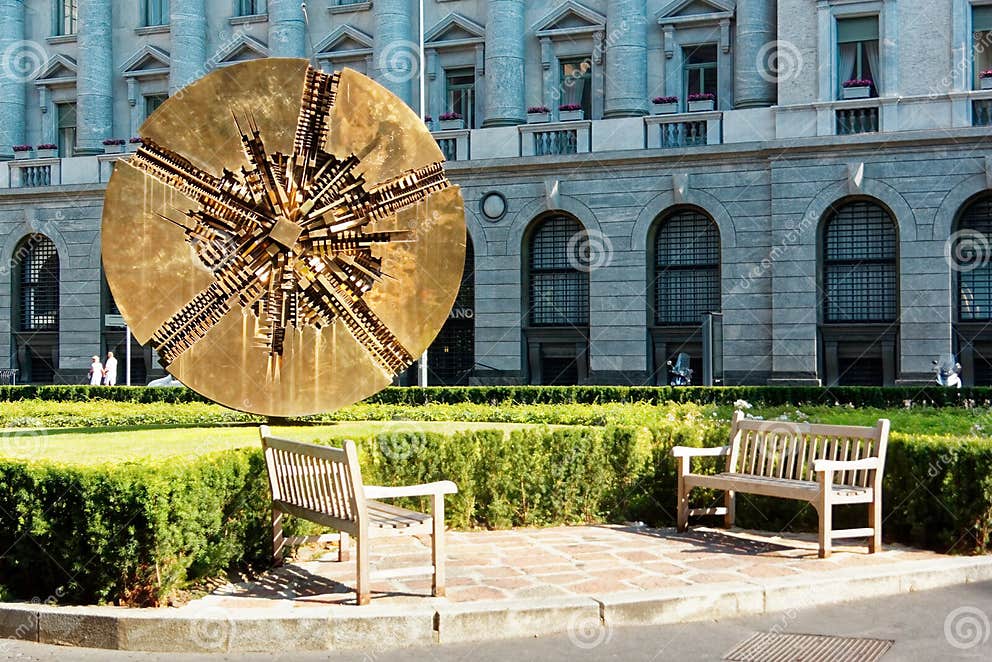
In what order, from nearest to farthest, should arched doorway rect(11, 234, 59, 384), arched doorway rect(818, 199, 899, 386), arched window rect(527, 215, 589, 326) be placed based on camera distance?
arched doorway rect(818, 199, 899, 386)
arched window rect(527, 215, 589, 326)
arched doorway rect(11, 234, 59, 384)

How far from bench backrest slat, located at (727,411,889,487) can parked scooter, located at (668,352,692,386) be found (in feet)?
65.4

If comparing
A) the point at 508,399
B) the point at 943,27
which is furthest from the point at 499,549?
the point at 943,27

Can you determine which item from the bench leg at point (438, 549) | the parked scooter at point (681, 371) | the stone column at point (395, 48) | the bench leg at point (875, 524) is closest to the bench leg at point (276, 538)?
the bench leg at point (438, 549)

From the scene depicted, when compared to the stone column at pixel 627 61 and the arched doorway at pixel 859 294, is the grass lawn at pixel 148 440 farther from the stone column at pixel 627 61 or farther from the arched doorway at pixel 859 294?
the stone column at pixel 627 61

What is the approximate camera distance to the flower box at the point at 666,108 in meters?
32.9

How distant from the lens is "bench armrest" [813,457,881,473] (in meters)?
9.37

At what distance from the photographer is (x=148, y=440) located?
10.7m

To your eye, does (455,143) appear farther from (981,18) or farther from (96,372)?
(981,18)

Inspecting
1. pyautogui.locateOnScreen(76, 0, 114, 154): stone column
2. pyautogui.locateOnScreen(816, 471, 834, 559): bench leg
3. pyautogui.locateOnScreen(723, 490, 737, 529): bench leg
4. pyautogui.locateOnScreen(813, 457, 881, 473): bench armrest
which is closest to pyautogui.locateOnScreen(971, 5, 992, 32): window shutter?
pyautogui.locateOnScreen(723, 490, 737, 529): bench leg

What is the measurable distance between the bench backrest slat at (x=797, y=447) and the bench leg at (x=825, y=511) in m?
0.17

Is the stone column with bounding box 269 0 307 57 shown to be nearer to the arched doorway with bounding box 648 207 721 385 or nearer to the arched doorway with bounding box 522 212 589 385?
the arched doorway with bounding box 522 212 589 385

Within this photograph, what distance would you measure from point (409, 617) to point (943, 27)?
27.3m

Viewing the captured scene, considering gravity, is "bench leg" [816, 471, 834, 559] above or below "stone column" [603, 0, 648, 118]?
below

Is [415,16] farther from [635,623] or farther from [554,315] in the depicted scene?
[635,623]
